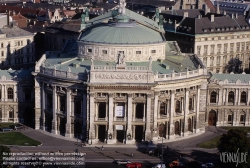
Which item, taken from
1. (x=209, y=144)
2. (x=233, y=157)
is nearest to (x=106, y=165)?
(x=233, y=157)

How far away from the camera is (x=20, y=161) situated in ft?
413

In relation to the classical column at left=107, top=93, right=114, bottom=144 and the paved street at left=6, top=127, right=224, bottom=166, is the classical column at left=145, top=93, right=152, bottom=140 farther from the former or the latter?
the classical column at left=107, top=93, right=114, bottom=144

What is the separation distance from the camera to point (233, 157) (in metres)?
117

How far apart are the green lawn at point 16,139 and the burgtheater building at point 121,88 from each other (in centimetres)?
746

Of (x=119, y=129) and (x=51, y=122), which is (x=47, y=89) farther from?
(x=119, y=129)

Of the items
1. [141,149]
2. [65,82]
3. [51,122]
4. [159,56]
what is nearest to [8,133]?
[51,122]

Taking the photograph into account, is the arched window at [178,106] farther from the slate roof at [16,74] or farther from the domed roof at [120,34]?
the slate roof at [16,74]

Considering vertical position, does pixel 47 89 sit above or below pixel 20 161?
above

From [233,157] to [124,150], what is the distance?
31.4m

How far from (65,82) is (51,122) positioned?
1373cm

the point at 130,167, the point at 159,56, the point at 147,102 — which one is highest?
the point at 159,56

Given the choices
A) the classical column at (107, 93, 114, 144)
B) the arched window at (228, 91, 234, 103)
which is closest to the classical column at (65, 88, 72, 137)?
the classical column at (107, 93, 114, 144)

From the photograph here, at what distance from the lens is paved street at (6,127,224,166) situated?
5246 inches

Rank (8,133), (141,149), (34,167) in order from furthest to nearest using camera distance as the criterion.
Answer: (8,133)
(141,149)
(34,167)
